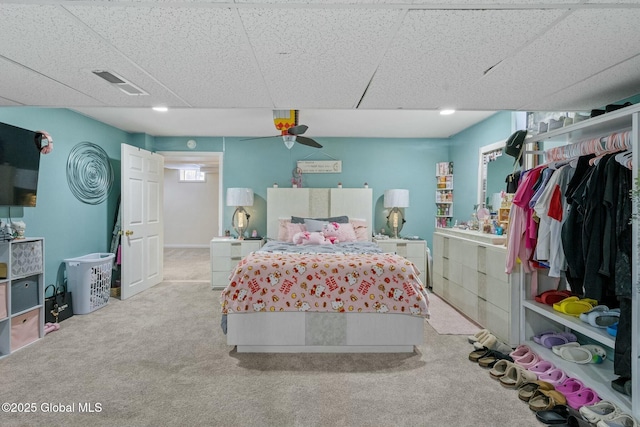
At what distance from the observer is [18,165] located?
119 inches

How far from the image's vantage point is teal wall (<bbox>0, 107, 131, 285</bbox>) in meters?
3.38

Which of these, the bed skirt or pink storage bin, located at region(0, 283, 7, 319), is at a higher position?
pink storage bin, located at region(0, 283, 7, 319)

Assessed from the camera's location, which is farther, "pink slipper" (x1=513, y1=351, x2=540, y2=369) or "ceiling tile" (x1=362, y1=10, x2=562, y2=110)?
"pink slipper" (x1=513, y1=351, x2=540, y2=369)

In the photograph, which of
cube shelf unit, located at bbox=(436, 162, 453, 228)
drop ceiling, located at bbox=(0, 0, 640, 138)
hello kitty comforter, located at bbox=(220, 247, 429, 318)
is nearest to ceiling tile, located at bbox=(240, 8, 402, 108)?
drop ceiling, located at bbox=(0, 0, 640, 138)

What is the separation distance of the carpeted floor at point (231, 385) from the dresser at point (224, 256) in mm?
1755

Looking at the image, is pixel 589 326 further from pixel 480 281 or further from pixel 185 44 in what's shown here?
pixel 185 44

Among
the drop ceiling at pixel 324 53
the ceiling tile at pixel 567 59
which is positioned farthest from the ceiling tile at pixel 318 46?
the ceiling tile at pixel 567 59

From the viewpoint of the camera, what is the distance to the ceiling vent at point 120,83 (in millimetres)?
1836

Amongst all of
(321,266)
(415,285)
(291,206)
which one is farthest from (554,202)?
(291,206)

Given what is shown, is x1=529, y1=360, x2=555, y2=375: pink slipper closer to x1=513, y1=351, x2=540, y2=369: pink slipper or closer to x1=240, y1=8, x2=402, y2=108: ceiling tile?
x1=513, y1=351, x2=540, y2=369: pink slipper

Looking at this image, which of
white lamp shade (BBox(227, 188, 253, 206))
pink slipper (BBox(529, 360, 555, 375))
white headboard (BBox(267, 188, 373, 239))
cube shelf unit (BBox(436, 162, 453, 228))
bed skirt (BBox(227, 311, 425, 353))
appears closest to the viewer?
pink slipper (BBox(529, 360, 555, 375))

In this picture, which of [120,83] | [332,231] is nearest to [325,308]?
[332,231]

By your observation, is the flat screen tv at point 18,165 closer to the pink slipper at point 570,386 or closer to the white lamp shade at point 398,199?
the white lamp shade at point 398,199

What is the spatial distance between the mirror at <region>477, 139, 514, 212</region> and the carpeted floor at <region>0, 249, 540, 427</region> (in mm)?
1907
